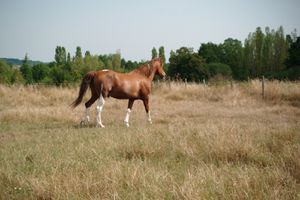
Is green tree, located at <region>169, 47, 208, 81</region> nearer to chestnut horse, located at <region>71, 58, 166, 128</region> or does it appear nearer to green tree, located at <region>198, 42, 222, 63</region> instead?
green tree, located at <region>198, 42, 222, 63</region>

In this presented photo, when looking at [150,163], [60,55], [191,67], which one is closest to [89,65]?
[191,67]

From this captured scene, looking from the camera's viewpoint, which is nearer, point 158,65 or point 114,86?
point 114,86

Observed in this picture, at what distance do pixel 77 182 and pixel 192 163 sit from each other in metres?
2.01

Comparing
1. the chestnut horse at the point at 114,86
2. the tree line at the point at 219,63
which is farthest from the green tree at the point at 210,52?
the chestnut horse at the point at 114,86

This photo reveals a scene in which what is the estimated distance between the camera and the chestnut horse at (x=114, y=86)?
35.8 ft

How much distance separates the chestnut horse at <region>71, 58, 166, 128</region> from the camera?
10922 mm

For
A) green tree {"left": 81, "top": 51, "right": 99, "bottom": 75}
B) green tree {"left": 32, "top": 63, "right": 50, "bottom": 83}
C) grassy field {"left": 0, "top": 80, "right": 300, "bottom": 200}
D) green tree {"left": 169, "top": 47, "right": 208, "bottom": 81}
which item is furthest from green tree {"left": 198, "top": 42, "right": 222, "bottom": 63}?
grassy field {"left": 0, "top": 80, "right": 300, "bottom": 200}

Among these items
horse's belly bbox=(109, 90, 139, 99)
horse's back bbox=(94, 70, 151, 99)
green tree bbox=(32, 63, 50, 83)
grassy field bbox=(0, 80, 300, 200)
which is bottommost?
Result: grassy field bbox=(0, 80, 300, 200)

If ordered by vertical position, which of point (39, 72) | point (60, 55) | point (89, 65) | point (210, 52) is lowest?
point (39, 72)

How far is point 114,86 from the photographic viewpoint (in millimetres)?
11062

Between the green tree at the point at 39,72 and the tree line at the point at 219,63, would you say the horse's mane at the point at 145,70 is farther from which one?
the green tree at the point at 39,72

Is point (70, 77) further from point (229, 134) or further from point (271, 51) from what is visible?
point (229, 134)

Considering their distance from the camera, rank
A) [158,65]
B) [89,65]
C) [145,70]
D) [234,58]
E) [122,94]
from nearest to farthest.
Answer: [122,94], [145,70], [158,65], [89,65], [234,58]

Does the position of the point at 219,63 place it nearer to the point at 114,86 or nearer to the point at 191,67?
the point at 191,67
